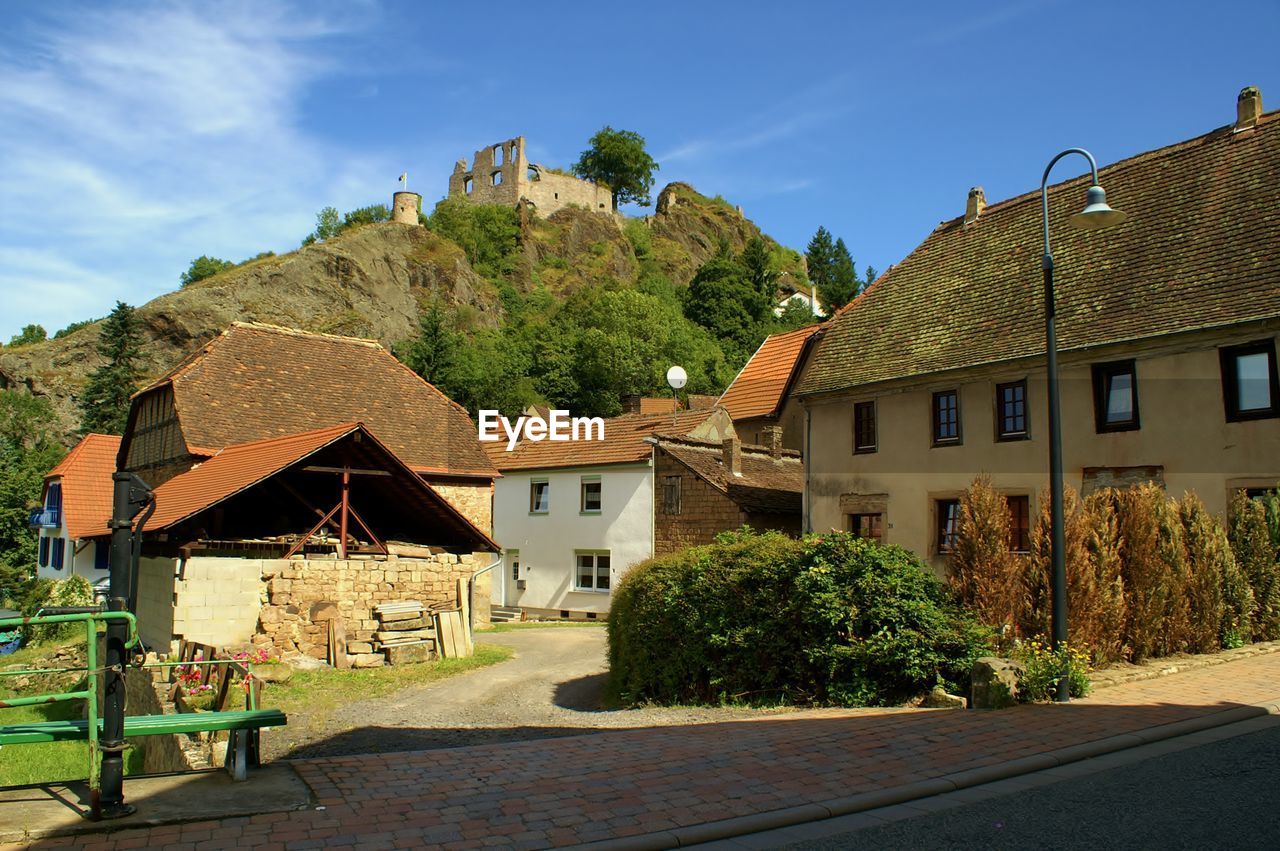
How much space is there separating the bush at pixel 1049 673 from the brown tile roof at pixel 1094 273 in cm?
860

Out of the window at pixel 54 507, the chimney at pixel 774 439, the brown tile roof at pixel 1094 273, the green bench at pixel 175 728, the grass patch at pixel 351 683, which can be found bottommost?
the grass patch at pixel 351 683

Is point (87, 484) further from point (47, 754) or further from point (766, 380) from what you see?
point (766, 380)

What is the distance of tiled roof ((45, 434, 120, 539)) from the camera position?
3631 cm

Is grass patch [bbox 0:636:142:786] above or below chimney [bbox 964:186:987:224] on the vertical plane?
below

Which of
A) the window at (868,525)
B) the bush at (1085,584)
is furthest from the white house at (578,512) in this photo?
the bush at (1085,584)

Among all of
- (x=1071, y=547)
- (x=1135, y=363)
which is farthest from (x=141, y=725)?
(x=1135, y=363)

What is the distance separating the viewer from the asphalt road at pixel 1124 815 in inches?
239

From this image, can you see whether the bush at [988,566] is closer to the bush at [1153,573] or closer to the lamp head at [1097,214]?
the bush at [1153,573]

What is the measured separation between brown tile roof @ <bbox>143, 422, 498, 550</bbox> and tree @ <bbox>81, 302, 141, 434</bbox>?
3633 centimetres

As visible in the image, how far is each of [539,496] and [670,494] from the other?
268 inches

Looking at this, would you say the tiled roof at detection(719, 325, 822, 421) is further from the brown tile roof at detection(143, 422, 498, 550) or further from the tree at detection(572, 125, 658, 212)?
the tree at detection(572, 125, 658, 212)

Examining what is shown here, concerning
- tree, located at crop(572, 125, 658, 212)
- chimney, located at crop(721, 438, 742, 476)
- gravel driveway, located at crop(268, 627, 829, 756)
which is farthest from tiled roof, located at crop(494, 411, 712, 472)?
tree, located at crop(572, 125, 658, 212)

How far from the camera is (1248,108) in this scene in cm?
1986

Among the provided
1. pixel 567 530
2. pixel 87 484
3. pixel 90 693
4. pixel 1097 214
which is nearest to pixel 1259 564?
pixel 1097 214
